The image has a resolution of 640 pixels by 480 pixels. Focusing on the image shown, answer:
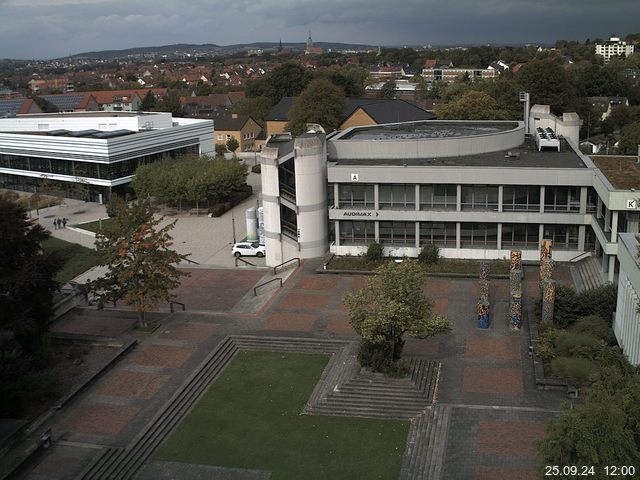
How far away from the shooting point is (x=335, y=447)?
23.1 metres

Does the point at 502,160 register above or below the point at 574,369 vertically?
above

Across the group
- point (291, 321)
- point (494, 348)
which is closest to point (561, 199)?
point (494, 348)

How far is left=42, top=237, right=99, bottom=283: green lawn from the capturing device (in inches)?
1779

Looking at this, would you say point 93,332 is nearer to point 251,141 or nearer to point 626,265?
point 626,265

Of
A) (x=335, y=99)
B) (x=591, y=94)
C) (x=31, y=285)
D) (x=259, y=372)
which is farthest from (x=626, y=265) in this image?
(x=591, y=94)

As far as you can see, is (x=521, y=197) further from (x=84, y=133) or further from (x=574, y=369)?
(x=84, y=133)

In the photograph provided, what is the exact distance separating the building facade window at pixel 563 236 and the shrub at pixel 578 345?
14208 millimetres

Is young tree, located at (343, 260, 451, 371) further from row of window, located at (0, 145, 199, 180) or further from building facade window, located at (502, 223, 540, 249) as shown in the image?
row of window, located at (0, 145, 199, 180)

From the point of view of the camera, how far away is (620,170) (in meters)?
39.4

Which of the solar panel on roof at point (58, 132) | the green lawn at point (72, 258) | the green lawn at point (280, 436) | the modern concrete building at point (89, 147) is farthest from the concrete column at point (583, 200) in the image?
the solar panel on roof at point (58, 132)

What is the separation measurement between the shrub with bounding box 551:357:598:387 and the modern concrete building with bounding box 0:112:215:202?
50827 mm

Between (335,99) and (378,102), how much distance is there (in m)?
8.75

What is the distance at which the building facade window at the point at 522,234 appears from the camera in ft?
135

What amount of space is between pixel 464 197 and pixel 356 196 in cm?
639
